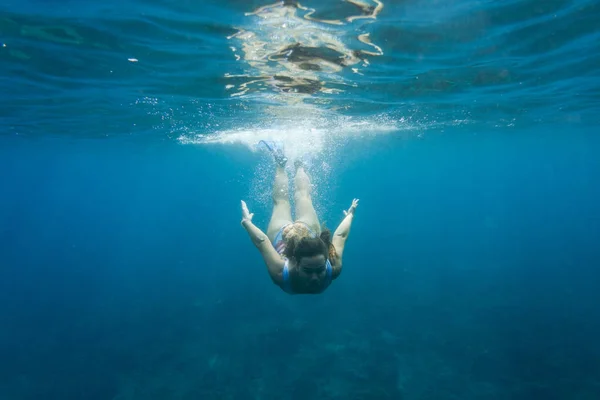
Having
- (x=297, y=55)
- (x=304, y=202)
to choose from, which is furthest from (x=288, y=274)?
(x=297, y=55)

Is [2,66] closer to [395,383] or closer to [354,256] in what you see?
[395,383]

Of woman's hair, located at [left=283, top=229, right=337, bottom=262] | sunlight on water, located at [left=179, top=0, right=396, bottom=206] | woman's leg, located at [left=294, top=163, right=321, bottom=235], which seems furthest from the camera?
woman's leg, located at [left=294, top=163, right=321, bottom=235]

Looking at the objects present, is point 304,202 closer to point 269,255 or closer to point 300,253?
point 269,255

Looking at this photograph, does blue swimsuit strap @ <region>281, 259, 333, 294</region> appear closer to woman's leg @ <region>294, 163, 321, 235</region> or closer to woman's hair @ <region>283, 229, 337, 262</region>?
woman's hair @ <region>283, 229, 337, 262</region>

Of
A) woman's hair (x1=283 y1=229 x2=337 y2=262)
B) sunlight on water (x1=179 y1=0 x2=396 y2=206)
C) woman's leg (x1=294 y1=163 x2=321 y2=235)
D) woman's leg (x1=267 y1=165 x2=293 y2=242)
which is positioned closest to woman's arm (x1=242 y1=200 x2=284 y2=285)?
woman's hair (x1=283 y1=229 x2=337 y2=262)

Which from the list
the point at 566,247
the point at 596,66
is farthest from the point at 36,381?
the point at 566,247

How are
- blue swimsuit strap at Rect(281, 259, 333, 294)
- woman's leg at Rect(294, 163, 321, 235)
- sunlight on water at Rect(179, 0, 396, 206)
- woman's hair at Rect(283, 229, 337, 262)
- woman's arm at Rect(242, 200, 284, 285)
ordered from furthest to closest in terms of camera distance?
woman's leg at Rect(294, 163, 321, 235)
sunlight on water at Rect(179, 0, 396, 206)
woman's arm at Rect(242, 200, 284, 285)
blue swimsuit strap at Rect(281, 259, 333, 294)
woman's hair at Rect(283, 229, 337, 262)

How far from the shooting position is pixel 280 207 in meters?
8.73

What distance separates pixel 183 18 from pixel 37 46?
4.56 m

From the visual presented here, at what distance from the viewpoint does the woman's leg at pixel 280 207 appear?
791 centimetres

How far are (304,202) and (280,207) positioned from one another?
66 centimetres

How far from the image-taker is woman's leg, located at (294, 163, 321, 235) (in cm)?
803

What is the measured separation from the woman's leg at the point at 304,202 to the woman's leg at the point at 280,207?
259mm

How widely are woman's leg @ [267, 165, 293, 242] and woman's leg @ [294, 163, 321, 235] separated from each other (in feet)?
0.85
